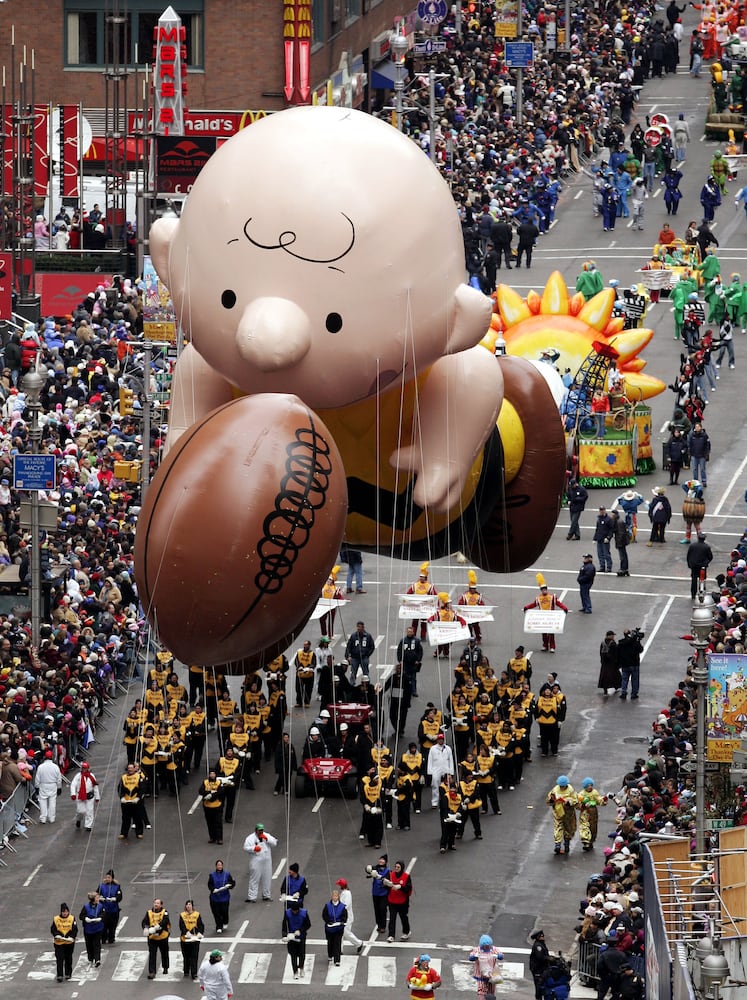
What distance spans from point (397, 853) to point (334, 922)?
3.67 m

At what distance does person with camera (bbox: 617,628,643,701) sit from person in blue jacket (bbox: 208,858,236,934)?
9789 millimetres

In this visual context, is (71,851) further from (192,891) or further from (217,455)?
(217,455)

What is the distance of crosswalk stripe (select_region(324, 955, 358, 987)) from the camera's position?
34.1 m

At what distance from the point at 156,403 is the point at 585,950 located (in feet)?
60.1

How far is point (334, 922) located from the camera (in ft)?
112

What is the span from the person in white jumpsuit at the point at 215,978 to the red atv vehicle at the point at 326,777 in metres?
7.23

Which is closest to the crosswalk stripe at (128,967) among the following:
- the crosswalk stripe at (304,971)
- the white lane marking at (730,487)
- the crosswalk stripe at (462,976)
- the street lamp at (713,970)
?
the crosswalk stripe at (304,971)

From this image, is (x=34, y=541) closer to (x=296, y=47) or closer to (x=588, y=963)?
(x=588, y=963)

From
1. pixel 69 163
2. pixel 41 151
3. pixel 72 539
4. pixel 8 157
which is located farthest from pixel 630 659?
pixel 69 163

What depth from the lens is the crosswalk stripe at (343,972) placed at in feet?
112

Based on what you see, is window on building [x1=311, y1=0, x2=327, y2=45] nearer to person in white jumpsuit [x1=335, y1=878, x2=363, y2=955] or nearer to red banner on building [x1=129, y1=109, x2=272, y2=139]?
red banner on building [x1=129, y1=109, x2=272, y2=139]

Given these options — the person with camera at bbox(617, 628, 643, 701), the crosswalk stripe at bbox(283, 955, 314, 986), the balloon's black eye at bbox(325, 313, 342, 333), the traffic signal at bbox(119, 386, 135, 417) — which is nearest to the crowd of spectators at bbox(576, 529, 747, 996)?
the person with camera at bbox(617, 628, 643, 701)

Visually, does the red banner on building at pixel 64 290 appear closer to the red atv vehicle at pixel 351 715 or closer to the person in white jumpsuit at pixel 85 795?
the red atv vehicle at pixel 351 715

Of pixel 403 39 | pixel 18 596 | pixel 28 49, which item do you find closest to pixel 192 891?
pixel 18 596
